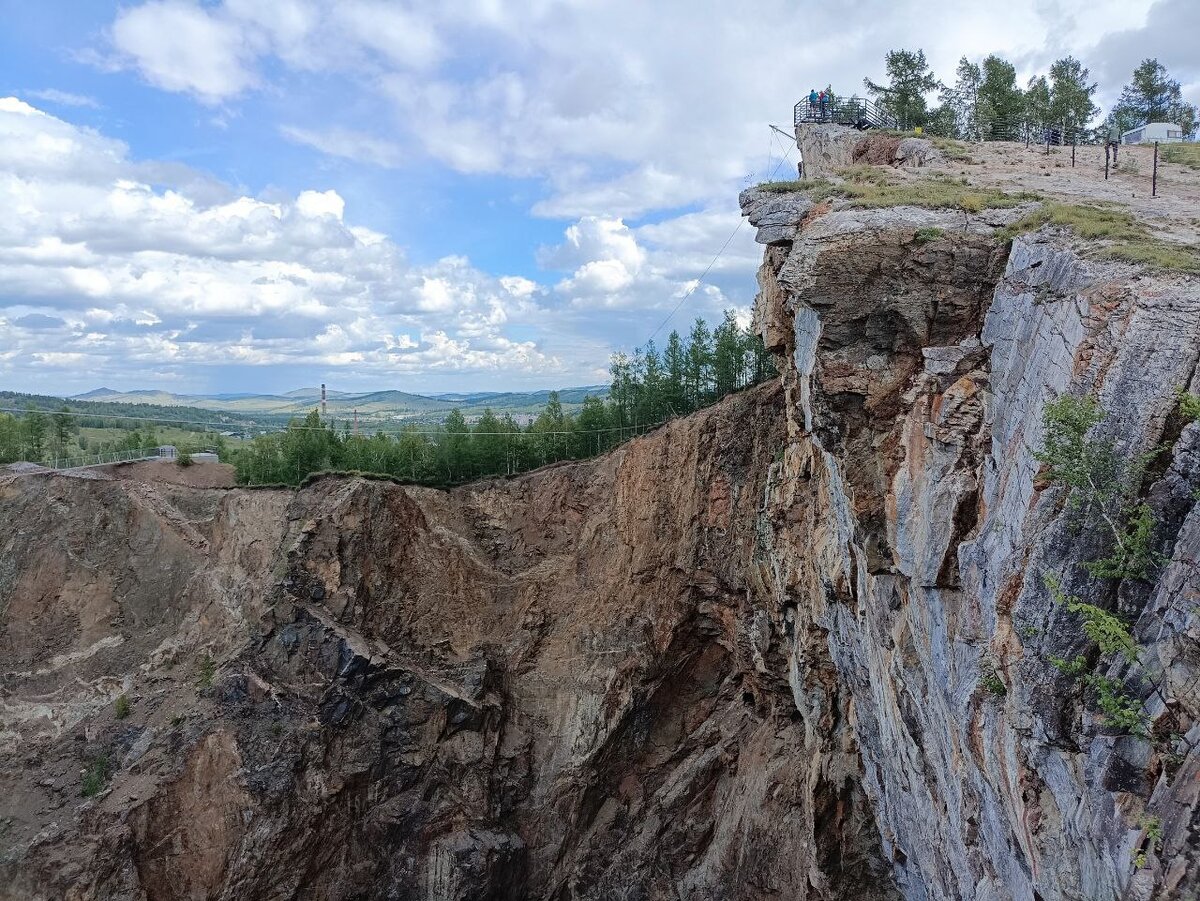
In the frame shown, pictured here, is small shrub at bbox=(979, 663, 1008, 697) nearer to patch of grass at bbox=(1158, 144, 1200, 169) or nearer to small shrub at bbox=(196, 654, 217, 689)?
patch of grass at bbox=(1158, 144, 1200, 169)

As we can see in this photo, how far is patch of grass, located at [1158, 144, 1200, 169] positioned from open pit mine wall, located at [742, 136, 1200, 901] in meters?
15.0

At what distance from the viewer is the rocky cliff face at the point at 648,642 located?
12414 mm

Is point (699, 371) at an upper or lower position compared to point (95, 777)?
upper

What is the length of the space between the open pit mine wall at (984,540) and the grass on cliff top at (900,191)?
0.55 m

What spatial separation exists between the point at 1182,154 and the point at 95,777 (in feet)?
143

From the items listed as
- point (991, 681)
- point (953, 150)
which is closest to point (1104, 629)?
point (991, 681)

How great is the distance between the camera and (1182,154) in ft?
88.2

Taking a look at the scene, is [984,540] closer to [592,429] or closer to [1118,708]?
[1118,708]

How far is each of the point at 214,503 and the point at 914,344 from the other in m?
29.8

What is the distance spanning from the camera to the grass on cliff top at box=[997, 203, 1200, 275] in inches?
446

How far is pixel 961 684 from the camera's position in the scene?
12.6 meters

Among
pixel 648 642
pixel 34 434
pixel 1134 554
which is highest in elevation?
pixel 1134 554

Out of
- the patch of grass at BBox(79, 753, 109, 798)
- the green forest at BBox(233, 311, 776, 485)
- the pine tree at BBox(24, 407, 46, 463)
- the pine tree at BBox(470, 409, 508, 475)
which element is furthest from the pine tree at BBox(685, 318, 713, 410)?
the pine tree at BBox(24, 407, 46, 463)

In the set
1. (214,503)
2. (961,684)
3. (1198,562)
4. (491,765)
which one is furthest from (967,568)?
(214,503)
